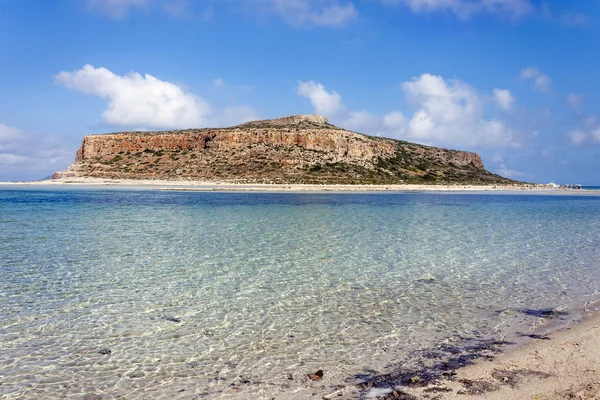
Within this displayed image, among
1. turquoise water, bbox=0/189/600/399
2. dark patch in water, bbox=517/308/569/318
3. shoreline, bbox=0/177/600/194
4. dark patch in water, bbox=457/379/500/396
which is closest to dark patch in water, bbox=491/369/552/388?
dark patch in water, bbox=457/379/500/396

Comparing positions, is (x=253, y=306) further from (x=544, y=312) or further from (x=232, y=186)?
(x=232, y=186)

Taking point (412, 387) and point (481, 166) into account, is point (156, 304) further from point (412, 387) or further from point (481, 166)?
point (481, 166)

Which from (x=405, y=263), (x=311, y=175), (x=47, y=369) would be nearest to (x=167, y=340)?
(x=47, y=369)

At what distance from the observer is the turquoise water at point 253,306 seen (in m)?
6.73

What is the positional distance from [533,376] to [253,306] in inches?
231

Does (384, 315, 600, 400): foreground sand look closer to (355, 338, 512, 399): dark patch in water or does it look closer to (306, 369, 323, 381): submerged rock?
(355, 338, 512, 399): dark patch in water

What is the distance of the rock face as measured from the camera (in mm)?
104500

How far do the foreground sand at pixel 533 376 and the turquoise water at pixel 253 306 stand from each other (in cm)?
83

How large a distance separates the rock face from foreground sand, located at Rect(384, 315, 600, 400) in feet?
282

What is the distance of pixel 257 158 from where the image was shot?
110 metres

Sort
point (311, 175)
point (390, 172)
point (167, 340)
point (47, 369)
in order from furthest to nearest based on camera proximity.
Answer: point (390, 172)
point (311, 175)
point (167, 340)
point (47, 369)

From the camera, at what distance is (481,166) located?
519ft

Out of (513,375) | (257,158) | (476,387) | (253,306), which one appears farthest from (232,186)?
(476,387)

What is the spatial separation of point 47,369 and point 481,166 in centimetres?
16745
